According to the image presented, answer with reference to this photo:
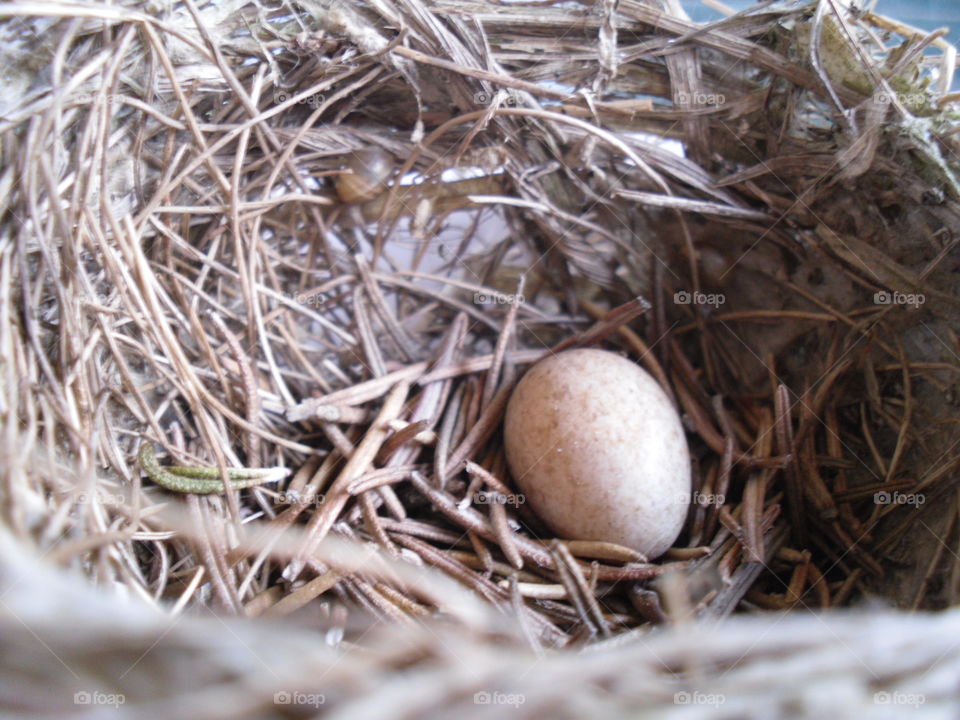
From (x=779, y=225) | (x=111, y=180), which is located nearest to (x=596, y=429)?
(x=779, y=225)
